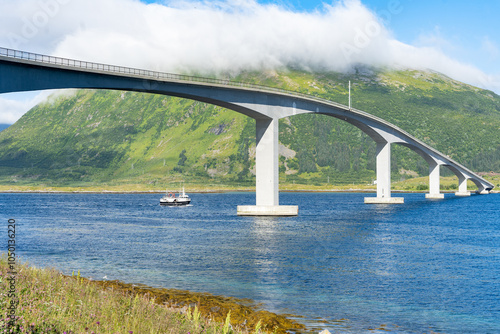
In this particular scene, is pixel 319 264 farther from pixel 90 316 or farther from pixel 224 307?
pixel 90 316

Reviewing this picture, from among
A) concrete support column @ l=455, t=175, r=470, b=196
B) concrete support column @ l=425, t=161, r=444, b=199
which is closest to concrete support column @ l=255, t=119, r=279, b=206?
concrete support column @ l=425, t=161, r=444, b=199

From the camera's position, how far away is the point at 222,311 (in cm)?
2139

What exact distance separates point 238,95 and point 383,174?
5409 cm

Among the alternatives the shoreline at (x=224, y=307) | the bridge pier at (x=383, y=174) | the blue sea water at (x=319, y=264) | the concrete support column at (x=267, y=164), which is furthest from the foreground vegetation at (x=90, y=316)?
the bridge pier at (x=383, y=174)

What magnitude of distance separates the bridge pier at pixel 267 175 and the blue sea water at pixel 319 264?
4417 mm

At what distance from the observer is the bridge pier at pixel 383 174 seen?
368ft

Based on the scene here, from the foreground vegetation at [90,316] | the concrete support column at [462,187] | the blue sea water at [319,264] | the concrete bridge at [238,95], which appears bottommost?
the blue sea water at [319,264]

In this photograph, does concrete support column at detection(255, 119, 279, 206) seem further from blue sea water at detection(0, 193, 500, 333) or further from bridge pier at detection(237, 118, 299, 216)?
blue sea water at detection(0, 193, 500, 333)

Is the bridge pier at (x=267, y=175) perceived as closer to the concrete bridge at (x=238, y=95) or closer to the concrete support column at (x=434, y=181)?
the concrete bridge at (x=238, y=95)

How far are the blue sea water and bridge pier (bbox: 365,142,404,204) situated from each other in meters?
44.4

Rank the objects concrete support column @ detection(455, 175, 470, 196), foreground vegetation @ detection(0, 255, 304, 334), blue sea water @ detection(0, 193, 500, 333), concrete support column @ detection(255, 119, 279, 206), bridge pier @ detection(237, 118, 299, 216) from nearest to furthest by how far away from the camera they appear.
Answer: foreground vegetation @ detection(0, 255, 304, 334), blue sea water @ detection(0, 193, 500, 333), concrete support column @ detection(255, 119, 279, 206), bridge pier @ detection(237, 118, 299, 216), concrete support column @ detection(455, 175, 470, 196)

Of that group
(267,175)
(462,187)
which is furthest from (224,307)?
(462,187)

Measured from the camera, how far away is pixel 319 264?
3634 cm

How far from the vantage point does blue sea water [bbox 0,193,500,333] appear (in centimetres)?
2286
